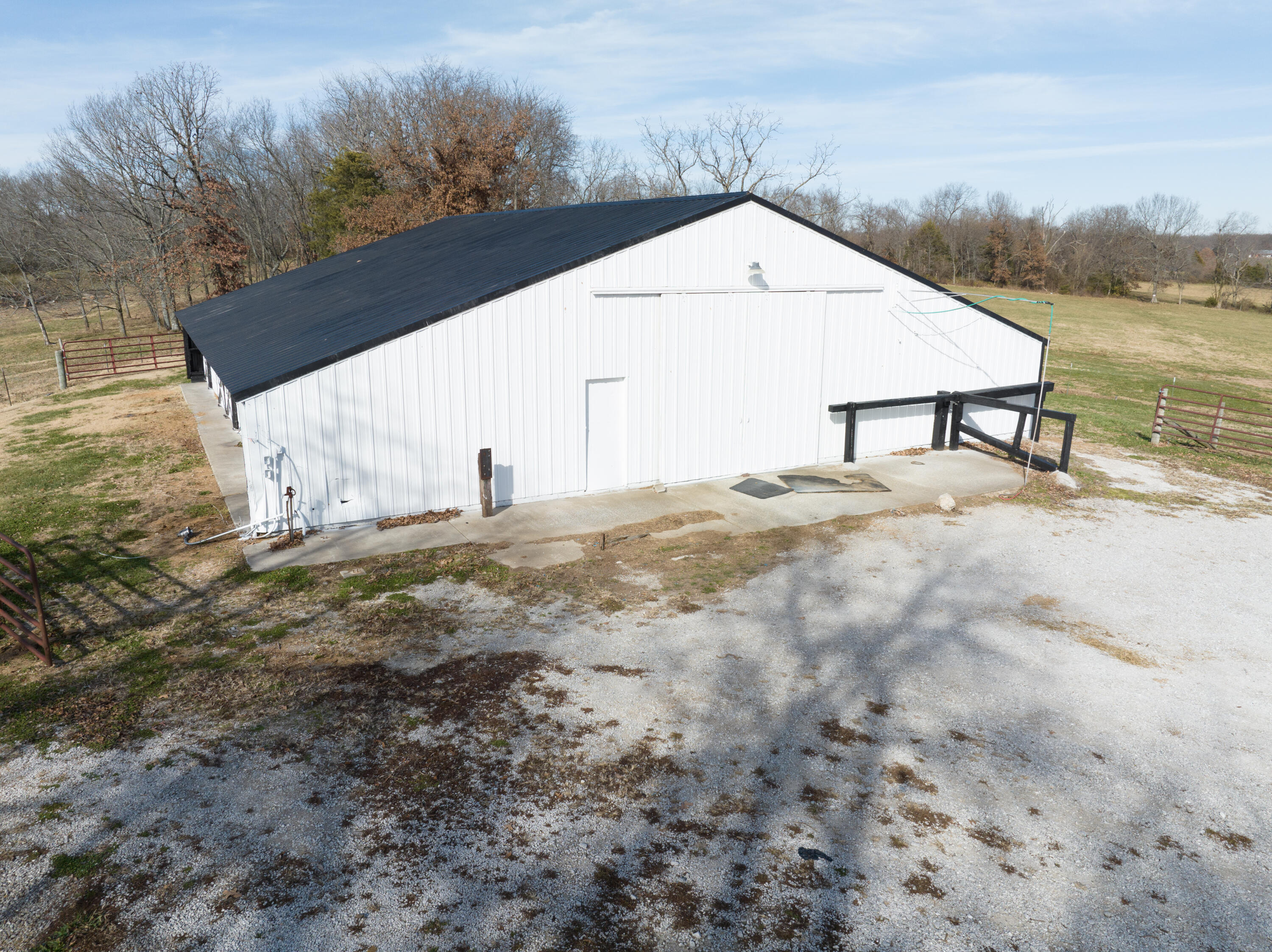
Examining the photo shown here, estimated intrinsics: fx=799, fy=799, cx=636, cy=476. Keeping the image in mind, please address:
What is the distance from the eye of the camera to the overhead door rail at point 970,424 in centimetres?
1525

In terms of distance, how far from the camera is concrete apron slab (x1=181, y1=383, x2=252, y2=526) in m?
13.0

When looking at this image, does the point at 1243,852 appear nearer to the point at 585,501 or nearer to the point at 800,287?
the point at 585,501

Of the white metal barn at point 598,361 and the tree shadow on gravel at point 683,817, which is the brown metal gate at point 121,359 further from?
the tree shadow on gravel at point 683,817

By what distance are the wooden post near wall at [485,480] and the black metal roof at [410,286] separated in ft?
7.05

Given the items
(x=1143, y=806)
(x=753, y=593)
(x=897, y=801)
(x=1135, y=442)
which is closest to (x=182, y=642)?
(x=753, y=593)

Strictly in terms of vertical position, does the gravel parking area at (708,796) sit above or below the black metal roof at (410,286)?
below

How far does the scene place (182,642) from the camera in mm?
8492

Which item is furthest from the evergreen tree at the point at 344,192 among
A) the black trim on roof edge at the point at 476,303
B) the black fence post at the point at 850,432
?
the black fence post at the point at 850,432

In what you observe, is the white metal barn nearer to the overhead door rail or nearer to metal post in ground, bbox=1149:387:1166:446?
the overhead door rail

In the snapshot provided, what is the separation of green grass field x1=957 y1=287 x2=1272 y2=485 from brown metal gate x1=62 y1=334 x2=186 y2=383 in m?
28.1

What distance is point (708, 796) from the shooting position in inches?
235

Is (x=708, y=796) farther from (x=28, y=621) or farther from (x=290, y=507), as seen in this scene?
(x=290, y=507)

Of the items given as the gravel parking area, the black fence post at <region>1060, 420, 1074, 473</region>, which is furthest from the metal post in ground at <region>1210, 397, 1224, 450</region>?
the gravel parking area

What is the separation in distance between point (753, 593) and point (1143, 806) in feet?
15.3
